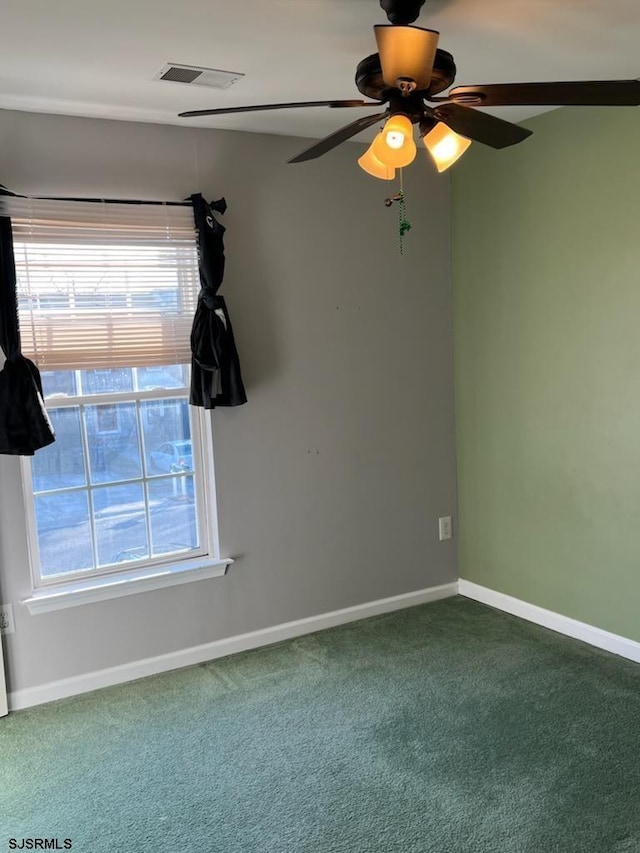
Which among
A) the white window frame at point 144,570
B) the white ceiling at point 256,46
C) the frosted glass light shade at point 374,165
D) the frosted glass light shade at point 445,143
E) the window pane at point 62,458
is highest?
the white ceiling at point 256,46

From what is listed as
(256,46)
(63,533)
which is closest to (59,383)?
(63,533)

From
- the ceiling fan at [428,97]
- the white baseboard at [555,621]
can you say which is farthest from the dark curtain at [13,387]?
the white baseboard at [555,621]

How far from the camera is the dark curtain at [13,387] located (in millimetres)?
2717

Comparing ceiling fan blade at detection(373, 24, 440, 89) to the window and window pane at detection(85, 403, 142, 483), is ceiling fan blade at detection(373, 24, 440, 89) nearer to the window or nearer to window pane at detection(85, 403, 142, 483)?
the window

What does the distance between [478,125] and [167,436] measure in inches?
76.3

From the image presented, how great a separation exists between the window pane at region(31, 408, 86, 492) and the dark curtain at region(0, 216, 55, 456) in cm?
20

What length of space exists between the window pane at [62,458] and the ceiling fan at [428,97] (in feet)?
4.93

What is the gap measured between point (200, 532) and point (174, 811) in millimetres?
1309

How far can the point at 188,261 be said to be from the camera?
3.16 metres

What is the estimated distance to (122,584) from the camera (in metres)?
3.08

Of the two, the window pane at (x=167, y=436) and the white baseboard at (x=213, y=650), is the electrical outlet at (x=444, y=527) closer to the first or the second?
the white baseboard at (x=213, y=650)

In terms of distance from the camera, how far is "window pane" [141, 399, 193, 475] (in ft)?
10.5

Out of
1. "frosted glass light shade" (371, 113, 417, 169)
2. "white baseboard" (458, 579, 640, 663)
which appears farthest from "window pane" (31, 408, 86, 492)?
"white baseboard" (458, 579, 640, 663)

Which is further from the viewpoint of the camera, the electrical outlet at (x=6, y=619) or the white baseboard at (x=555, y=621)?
the white baseboard at (x=555, y=621)
